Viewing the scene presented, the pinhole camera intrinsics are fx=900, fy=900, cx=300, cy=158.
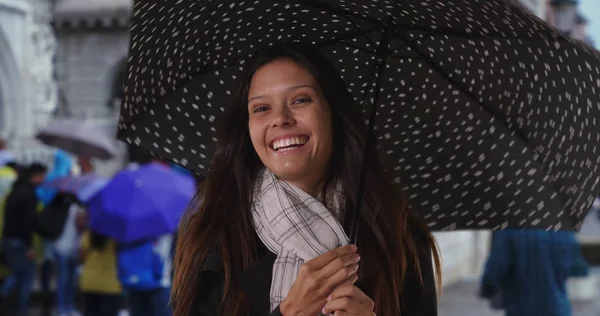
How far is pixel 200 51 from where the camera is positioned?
114 inches

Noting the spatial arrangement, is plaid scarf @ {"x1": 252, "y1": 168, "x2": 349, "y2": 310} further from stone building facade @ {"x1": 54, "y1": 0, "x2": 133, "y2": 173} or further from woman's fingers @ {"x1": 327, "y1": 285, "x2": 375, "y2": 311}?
stone building facade @ {"x1": 54, "y1": 0, "x2": 133, "y2": 173}

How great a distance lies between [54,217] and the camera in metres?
9.16

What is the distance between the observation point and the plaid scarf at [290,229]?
7.86ft

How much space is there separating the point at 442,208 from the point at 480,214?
127 mm

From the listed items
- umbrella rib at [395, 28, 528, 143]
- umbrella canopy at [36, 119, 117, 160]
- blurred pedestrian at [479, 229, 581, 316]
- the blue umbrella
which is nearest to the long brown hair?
A: umbrella rib at [395, 28, 528, 143]

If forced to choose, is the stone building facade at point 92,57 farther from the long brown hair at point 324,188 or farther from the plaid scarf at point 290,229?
the plaid scarf at point 290,229

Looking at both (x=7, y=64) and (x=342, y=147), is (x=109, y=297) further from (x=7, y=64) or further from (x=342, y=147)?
(x=7, y=64)

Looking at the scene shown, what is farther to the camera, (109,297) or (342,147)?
(109,297)

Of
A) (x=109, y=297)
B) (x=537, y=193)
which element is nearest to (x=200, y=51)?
(x=537, y=193)

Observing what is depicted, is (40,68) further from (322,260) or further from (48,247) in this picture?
(322,260)

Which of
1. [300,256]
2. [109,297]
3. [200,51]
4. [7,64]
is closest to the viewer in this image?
[300,256]

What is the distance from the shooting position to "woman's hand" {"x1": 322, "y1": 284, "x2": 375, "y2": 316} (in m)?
2.23

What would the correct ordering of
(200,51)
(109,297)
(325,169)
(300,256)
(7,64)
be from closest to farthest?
(300,256) → (325,169) → (200,51) → (109,297) → (7,64)

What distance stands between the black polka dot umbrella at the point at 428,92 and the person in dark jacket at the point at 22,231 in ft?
22.7
